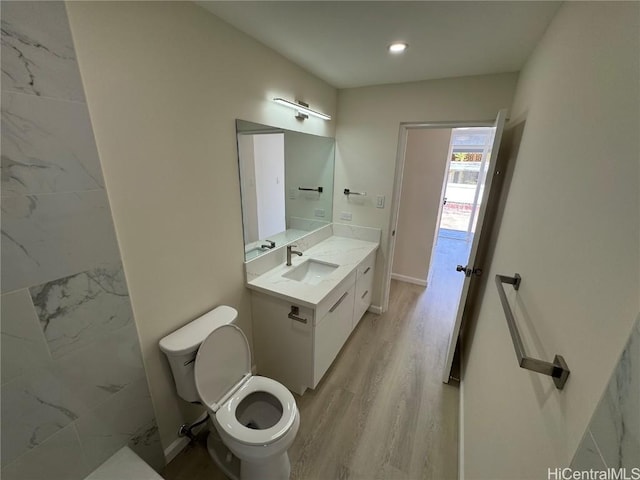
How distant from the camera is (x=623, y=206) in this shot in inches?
19.4

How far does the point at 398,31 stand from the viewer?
A: 1370 mm

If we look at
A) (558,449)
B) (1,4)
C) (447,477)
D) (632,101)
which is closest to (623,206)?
(632,101)

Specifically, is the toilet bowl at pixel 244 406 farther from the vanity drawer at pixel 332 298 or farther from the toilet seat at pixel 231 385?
the vanity drawer at pixel 332 298

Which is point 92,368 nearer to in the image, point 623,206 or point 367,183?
point 623,206

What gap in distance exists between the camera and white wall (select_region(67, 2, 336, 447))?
0.97 meters

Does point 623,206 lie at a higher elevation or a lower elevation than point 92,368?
higher

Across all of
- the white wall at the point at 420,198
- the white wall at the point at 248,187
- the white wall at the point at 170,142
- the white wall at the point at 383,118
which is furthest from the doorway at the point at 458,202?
the white wall at the point at 170,142

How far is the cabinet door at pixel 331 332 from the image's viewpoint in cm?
177

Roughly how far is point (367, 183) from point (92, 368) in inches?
92.9

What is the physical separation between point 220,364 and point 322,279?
3.11 feet

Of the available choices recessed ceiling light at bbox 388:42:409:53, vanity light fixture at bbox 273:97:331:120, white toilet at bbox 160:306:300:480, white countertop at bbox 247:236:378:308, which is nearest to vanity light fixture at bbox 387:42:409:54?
recessed ceiling light at bbox 388:42:409:53

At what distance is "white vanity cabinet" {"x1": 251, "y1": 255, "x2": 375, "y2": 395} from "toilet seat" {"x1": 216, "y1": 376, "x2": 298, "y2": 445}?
0.33 m

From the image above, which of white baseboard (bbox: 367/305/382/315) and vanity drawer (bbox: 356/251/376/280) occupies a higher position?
vanity drawer (bbox: 356/251/376/280)

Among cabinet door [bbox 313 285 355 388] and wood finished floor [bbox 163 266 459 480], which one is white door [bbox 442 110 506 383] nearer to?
wood finished floor [bbox 163 266 459 480]
